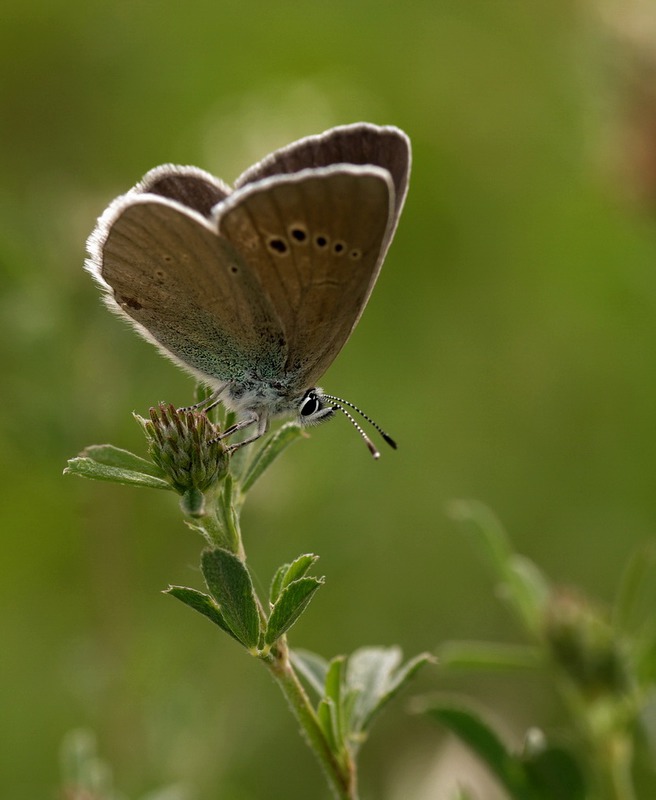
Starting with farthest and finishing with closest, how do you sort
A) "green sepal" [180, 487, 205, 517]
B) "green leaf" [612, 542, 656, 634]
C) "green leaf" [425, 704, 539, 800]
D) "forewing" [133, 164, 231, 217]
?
"forewing" [133, 164, 231, 217] → "green leaf" [612, 542, 656, 634] → "green leaf" [425, 704, 539, 800] → "green sepal" [180, 487, 205, 517]

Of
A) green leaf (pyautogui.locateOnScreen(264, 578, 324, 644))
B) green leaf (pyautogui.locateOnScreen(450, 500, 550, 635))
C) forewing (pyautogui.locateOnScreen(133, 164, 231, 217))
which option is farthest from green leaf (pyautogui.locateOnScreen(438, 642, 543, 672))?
forewing (pyautogui.locateOnScreen(133, 164, 231, 217))

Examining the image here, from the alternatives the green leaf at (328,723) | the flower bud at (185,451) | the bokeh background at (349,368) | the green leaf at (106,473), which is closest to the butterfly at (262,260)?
the flower bud at (185,451)

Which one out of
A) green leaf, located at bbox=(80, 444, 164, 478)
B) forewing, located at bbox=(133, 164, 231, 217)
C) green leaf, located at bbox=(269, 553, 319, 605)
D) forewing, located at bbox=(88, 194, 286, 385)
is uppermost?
forewing, located at bbox=(133, 164, 231, 217)

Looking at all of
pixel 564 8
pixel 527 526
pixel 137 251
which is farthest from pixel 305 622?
pixel 564 8

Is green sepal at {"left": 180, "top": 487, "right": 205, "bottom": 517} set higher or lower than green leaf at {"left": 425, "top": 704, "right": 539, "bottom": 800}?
higher

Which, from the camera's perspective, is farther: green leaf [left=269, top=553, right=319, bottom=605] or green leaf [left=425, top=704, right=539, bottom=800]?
green leaf [left=425, top=704, right=539, bottom=800]

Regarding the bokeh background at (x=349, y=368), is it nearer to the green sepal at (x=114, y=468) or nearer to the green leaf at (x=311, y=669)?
Result: the green leaf at (x=311, y=669)

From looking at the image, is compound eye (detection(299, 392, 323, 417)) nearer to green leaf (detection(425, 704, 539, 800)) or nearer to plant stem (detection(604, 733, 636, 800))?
green leaf (detection(425, 704, 539, 800))
